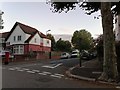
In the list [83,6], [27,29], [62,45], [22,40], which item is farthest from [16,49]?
[83,6]

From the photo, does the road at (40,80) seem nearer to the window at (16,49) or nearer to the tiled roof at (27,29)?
the window at (16,49)

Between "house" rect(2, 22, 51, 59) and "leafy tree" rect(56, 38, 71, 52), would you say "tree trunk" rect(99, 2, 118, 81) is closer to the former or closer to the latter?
"house" rect(2, 22, 51, 59)

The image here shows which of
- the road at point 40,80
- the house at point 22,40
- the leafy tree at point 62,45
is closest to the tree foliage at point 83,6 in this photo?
the road at point 40,80

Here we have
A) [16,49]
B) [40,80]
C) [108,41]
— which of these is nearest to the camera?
[40,80]

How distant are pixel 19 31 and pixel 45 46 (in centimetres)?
1131

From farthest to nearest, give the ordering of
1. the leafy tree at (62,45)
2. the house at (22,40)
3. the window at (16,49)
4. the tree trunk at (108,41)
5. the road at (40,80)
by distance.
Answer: the leafy tree at (62,45) < the window at (16,49) < the house at (22,40) < the tree trunk at (108,41) < the road at (40,80)

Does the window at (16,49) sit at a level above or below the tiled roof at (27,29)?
below

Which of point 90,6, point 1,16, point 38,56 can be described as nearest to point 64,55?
point 38,56

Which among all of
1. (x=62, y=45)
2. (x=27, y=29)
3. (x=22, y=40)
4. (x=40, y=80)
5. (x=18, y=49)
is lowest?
(x=40, y=80)

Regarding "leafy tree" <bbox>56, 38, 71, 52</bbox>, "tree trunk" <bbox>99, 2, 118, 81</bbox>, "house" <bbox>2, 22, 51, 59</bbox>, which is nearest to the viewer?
"tree trunk" <bbox>99, 2, 118, 81</bbox>

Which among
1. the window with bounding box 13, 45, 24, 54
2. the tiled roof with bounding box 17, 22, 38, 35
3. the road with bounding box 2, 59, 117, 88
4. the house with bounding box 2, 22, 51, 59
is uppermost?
the tiled roof with bounding box 17, 22, 38, 35

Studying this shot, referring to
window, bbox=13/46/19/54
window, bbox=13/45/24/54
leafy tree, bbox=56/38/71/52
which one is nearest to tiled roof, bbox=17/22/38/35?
window, bbox=13/45/24/54

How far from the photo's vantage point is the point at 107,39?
1480 cm

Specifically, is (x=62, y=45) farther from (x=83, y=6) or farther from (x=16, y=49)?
(x=83, y=6)
